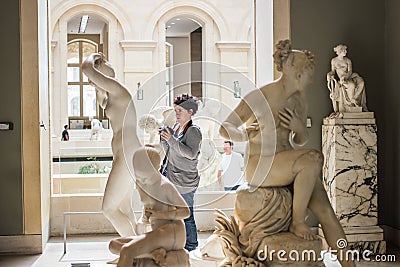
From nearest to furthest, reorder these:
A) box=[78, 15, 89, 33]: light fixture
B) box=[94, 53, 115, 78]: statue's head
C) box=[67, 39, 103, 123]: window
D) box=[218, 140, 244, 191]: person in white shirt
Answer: box=[94, 53, 115, 78]: statue's head, box=[218, 140, 244, 191]: person in white shirt, box=[78, 15, 89, 33]: light fixture, box=[67, 39, 103, 123]: window

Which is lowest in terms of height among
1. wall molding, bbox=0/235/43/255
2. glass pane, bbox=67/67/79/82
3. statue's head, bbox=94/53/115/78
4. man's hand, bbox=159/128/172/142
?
wall molding, bbox=0/235/43/255

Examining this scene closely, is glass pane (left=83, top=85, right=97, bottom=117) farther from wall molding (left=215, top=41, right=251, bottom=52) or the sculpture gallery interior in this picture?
the sculpture gallery interior

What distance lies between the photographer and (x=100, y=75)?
4.38 meters

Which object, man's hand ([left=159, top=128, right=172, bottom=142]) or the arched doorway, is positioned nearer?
man's hand ([left=159, top=128, right=172, bottom=142])

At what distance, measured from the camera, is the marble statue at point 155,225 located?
3.96 metres

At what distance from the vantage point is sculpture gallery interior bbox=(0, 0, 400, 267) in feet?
14.7

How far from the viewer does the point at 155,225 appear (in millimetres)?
4082

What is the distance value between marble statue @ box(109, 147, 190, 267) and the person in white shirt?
2669mm

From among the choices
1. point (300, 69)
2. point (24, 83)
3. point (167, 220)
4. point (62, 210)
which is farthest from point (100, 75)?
point (62, 210)

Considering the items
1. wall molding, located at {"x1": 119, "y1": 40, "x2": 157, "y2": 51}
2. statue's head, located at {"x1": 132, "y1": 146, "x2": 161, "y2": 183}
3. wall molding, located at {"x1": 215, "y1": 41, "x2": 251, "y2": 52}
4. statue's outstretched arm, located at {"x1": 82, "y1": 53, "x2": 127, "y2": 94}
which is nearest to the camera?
statue's head, located at {"x1": 132, "y1": 146, "x2": 161, "y2": 183}

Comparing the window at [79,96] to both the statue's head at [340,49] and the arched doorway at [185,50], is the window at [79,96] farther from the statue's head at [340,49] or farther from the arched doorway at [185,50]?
the statue's head at [340,49]

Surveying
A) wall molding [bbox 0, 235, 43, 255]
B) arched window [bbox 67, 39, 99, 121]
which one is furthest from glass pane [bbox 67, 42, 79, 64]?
wall molding [bbox 0, 235, 43, 255]

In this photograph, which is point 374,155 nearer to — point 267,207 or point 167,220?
Result: point 267,207

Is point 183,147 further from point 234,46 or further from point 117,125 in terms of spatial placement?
point 234,46
